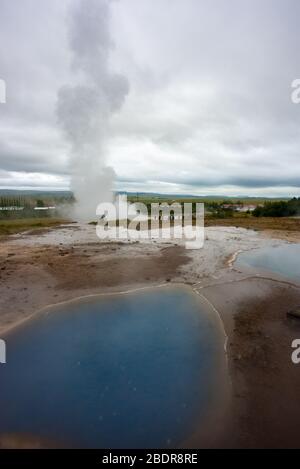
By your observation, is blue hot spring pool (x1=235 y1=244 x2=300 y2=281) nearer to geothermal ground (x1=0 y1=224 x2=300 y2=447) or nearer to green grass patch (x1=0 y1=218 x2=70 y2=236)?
geothermal ground (x1=0 y1=224 x2=300 y2=447)

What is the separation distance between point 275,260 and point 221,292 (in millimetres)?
6177

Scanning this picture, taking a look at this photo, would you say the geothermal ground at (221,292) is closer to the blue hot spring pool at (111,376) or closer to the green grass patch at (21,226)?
the blue hot spring pool at (111,376)

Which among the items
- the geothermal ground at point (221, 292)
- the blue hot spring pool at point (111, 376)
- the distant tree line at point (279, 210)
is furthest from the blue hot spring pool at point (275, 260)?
the distant tree line at point (279, 210)

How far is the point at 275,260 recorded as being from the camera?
13.8 m

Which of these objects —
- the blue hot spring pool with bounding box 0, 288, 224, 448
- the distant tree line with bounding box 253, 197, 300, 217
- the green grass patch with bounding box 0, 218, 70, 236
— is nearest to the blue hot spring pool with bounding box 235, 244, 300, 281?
the blue hot spring pool with bounding box 0, 288, 224, 448

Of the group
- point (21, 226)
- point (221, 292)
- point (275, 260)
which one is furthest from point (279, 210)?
point (221, 292)

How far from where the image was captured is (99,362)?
5504 mm

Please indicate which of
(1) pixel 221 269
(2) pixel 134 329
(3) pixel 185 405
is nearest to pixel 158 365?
(3) pixel 185 405

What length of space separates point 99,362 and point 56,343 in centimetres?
129

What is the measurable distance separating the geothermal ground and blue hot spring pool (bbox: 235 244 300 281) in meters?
0.81

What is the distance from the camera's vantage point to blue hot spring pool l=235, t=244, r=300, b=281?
11.8 meters

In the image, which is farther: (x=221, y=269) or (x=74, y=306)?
(x=221, y=269)

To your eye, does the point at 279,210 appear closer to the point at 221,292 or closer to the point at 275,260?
the point at 275,260
